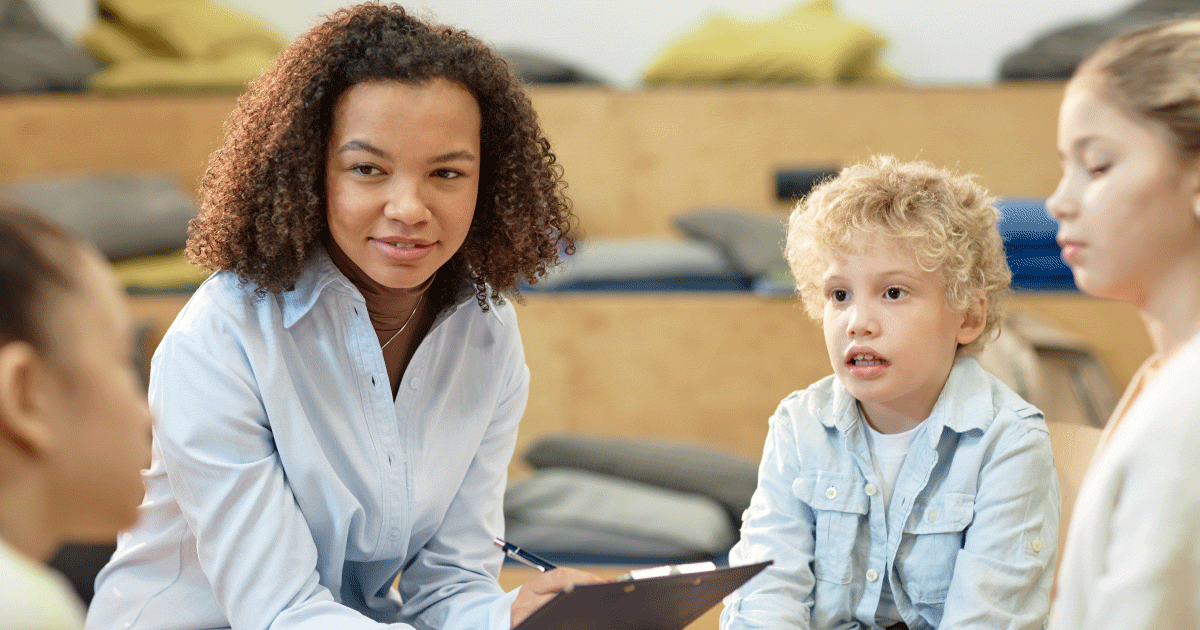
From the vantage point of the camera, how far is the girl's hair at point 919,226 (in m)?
0.96

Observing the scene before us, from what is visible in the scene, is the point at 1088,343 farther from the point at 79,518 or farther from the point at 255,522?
the point at 79,518

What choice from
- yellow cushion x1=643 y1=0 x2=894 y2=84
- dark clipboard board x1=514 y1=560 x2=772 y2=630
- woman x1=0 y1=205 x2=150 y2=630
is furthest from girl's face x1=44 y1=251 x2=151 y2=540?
yellow cushion x1=643 y1=0 x2=894 y2=84

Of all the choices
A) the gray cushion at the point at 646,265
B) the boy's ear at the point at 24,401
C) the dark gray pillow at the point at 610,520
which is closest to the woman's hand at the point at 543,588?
the boy's ear at the point at 24,401

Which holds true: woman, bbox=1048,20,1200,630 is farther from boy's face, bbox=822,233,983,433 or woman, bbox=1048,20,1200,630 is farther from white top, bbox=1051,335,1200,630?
boy's face, bbox=822,233,983,433

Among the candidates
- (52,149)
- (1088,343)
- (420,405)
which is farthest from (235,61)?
(1088,343)

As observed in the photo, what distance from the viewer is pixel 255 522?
94 centimetres

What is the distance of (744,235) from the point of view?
95.7 inches

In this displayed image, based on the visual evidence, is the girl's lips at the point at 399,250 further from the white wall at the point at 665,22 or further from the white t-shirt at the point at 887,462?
the white wall at the point at 665,22

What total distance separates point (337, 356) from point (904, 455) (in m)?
0.55

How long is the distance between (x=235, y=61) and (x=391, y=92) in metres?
2.07

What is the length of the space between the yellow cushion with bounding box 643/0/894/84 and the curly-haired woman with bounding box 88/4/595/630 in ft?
5.68

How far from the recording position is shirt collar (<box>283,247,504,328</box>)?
99 centimetres


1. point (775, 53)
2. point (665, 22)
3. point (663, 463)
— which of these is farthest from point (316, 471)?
point (665, 22)

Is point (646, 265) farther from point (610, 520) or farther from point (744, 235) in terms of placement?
point (610, 520)
